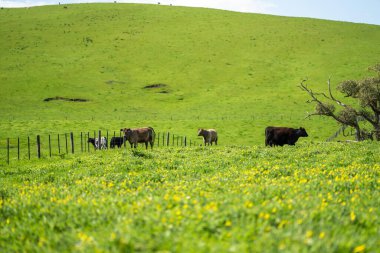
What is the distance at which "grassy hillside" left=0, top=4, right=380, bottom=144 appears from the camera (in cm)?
5575

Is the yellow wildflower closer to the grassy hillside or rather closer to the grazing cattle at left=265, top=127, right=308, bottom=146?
the grazing cattle at left=265, top=127, right=308, bottom=146

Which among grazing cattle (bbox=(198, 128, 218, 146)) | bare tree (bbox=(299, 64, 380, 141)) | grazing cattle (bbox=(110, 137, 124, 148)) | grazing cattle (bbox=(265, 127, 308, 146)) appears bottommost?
grazing cattle (bbox=(110, 137, 124, 148))

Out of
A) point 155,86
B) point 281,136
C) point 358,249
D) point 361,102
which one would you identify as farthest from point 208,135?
point 155,86

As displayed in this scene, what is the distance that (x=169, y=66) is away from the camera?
81.6 m

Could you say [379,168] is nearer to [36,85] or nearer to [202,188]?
[202,188]

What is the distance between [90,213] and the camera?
22.7 ft

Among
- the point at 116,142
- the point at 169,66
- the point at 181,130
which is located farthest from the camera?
the point at 169,66

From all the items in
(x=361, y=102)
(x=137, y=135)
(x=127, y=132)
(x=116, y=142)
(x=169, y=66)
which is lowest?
(x=116, y=142)

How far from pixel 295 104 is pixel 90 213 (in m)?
61.1

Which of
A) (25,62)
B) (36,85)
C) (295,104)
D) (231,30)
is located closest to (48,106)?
(36,85)

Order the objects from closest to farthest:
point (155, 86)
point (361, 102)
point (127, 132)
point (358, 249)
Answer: point (358, 249) → point (361, 102) → point (127, 132) → point (155, 86)

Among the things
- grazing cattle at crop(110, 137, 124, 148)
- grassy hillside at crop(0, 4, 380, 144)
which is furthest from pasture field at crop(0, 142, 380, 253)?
grassy hillside at crop(0, 4, 380, 144)

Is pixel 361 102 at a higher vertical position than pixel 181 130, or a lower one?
higher

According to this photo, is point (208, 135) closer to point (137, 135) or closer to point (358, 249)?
point (137, 135)
